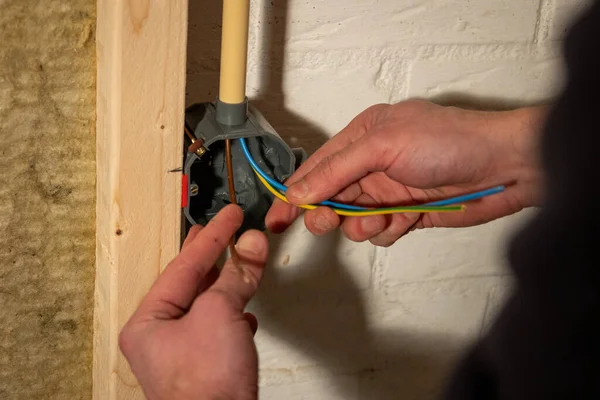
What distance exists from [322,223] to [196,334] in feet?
0.80

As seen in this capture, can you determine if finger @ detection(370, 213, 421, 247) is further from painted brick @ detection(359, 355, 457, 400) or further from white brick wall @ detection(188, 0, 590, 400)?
painted brick @ detection(359, 355, 457, 400)

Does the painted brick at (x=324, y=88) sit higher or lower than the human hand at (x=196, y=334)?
higher

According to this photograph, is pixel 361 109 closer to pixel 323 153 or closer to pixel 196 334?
pixel 323 153

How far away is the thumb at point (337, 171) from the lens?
83 cm

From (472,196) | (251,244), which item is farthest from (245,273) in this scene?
(472,196)

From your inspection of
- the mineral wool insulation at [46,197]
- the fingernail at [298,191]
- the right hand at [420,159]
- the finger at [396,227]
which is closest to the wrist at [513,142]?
the right hand at [420,159]

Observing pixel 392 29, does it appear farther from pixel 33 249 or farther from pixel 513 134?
pixel 33 249

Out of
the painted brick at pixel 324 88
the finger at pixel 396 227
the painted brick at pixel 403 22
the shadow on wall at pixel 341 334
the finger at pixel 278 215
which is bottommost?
the shadow on wall at pixel 341 334

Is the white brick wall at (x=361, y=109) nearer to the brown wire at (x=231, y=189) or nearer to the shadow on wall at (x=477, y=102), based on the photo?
the shadow on wall at (x=477, y=102)

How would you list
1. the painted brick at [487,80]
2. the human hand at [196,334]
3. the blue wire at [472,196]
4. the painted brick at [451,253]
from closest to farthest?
the human hand at [196,334], the blue wire at [472,196], the painted brick at [487,80], the painted brick at [451,253]

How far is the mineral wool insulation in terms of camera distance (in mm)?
768

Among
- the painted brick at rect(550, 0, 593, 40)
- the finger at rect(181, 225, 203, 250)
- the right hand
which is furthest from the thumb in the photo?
the painted brick at rect(550, 0, 593, 40)

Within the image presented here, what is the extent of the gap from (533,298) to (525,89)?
656 mm

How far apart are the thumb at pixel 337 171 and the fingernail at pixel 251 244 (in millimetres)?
60
